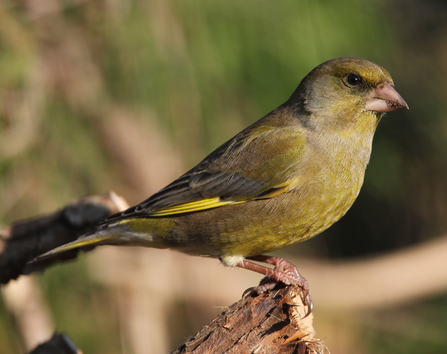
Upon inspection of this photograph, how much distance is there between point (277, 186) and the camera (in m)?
2.89

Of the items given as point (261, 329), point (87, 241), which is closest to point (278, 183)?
point (261, 329)

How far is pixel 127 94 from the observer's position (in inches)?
181

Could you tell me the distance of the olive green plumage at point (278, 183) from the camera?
2832 mm

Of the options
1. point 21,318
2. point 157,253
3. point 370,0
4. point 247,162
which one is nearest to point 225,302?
point 157,253

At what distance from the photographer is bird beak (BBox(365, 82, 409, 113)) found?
2951 mm

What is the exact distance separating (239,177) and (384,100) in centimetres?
103

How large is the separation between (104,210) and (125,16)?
206 cm

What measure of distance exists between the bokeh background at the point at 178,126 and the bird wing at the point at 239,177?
166 cm

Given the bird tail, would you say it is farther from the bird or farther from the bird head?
the bird head

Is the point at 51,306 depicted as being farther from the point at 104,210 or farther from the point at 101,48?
the point at 101,48

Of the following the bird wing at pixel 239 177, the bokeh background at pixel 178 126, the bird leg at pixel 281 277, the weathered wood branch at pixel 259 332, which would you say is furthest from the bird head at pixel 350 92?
the bokeh background at pixel 178 126

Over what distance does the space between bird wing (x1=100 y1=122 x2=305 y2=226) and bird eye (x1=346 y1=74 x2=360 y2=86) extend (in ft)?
1.54

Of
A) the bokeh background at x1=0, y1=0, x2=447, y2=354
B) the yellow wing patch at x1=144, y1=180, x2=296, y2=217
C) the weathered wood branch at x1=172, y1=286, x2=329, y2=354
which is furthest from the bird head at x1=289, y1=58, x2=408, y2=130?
the bokeh background at x1=0, y1=0, x2=447, y2=354

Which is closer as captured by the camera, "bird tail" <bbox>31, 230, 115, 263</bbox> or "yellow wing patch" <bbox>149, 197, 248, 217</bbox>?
"bird tail" <bbox>31, 230, 115, 263</bbox>
